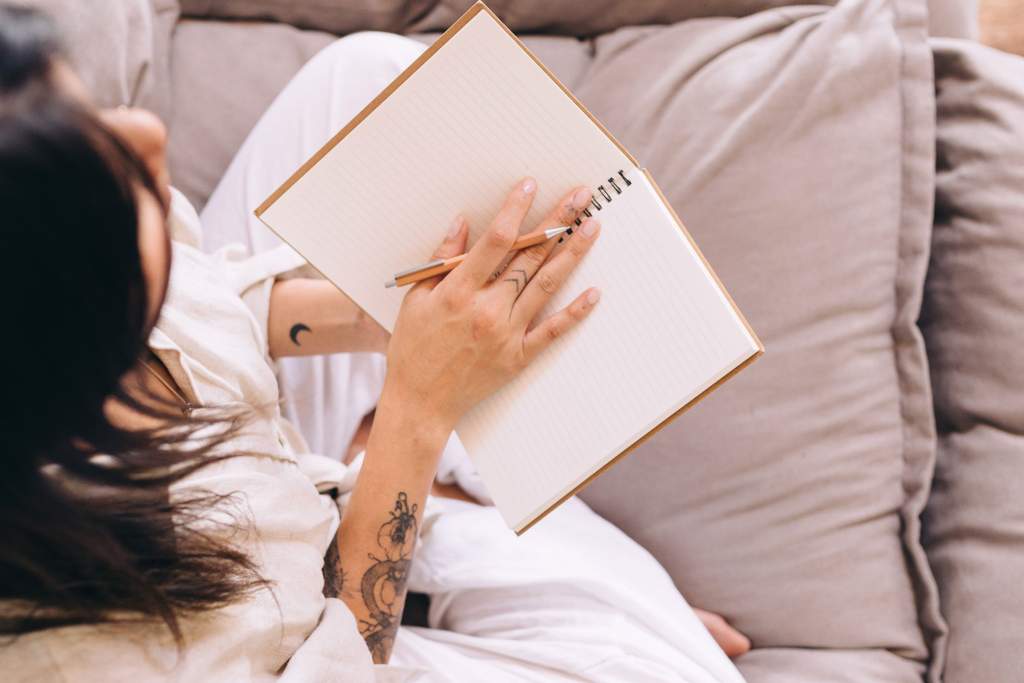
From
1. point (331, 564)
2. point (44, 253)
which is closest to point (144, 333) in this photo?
point (44, 253)

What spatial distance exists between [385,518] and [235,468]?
13cm

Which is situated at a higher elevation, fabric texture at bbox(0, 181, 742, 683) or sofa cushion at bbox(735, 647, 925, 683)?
fabric texture at bbox(0, 181, 742, 683)

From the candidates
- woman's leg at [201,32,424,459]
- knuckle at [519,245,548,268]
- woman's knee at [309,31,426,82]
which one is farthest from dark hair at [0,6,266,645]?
woman's knee at [309,31,426,82]

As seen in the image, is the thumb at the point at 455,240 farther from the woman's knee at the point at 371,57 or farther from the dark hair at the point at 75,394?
the woman's knee at the point at 371,57

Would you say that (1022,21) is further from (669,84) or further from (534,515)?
(534,515)

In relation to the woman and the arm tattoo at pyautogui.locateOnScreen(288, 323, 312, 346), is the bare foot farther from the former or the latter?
the arm tattoo at pyautogui.locateOnScreen(288, 323, 312, 346)

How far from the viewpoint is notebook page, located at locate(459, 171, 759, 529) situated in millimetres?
547

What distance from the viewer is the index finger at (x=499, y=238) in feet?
1.79

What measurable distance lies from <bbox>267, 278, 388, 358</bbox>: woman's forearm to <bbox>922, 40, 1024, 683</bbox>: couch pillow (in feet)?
→ 2.05

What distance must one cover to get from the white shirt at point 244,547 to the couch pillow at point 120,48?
218 millimetres

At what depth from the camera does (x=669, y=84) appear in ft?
2.89

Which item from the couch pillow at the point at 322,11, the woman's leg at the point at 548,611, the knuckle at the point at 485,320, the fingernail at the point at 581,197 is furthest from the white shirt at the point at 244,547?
the couch pillow at the point at 322,11

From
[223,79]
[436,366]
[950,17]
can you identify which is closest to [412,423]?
[436,366]

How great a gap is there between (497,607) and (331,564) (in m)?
0.20
